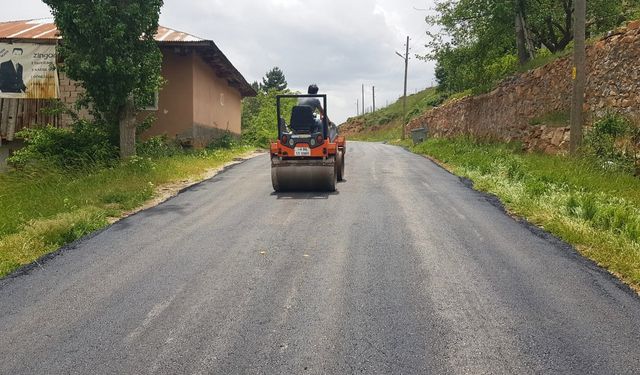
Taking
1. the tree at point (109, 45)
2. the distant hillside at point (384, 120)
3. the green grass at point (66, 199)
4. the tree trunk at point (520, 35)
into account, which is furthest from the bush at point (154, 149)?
the distant hillside at point (384, 120)

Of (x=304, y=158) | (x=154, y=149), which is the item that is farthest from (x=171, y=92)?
(x=304, y=158)

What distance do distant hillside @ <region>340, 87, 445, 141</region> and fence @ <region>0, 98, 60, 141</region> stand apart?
38.7 metres

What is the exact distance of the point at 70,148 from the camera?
1456cm

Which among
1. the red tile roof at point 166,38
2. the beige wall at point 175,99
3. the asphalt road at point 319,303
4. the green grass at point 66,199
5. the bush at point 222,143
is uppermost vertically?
the red tile roof at point 166,38

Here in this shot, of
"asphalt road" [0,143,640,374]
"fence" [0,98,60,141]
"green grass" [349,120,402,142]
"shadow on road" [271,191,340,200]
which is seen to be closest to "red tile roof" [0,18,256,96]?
"fence" [0,98,60,141]

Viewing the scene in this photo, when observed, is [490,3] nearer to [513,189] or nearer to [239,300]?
[513,189]

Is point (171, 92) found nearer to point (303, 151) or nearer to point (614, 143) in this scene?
point (303, 151)

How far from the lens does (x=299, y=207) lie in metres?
9.01

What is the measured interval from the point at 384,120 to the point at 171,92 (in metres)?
48.8

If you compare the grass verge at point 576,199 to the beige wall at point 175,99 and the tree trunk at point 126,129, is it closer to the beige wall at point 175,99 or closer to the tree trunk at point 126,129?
the tree trunk at point 126,129

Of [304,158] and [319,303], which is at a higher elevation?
[304,158]

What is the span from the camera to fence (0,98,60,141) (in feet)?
57.8

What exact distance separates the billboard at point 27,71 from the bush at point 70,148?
3.26m

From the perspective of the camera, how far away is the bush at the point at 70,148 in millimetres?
13828
